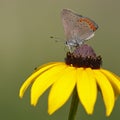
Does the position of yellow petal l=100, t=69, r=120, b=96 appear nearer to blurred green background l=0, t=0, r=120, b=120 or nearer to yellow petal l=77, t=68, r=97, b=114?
yellow petal l=77, t=68, r=97, b=114

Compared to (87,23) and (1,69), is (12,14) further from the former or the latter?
(87,23)

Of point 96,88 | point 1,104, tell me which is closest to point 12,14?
point 1,104

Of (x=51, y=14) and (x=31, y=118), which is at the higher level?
(x=51, y=14)

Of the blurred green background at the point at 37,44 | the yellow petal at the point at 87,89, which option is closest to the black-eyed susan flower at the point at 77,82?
the yellow petal at the point at 87,89

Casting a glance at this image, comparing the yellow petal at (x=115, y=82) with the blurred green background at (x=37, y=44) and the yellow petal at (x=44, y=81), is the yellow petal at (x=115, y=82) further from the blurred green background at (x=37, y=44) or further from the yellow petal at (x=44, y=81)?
the blurred green background at (x=37, y=44)

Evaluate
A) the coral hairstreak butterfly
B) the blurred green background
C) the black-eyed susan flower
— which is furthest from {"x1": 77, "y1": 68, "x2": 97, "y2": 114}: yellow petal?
the blurred green background

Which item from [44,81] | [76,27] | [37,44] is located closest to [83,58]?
[76,27]

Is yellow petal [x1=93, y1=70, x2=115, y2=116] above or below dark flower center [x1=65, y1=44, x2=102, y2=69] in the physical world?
below
